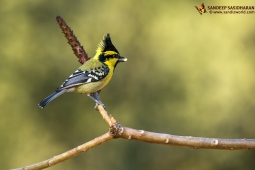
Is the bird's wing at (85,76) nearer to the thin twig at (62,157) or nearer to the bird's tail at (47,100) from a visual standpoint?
the bird's tail at (47,100)

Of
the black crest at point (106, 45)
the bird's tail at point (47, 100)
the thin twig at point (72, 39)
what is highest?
the black crest at point (106, 45)

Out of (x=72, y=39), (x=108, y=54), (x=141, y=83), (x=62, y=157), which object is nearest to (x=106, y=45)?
(x=108, y=54)

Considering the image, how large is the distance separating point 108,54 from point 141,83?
250 centimetres

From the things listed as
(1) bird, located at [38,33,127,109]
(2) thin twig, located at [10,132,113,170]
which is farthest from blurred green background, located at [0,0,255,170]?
(2) thin twig, located at [10,132,113,170]

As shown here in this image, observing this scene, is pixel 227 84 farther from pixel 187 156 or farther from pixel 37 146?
pixel 37 146

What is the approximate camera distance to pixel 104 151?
434 cm

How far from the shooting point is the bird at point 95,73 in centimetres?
179

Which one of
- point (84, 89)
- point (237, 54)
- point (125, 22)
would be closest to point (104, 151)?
point (125, 22)

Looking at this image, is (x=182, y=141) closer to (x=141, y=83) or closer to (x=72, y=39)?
(x=72, y=39)

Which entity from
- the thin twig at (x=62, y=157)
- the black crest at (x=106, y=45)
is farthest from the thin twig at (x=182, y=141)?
the black crest at (x=106, y=45)

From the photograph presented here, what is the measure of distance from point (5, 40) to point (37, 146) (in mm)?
1154

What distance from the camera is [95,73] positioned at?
6.31 feet

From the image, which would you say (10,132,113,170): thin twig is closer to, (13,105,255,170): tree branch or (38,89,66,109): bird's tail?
(13,105,255,170): tree branch

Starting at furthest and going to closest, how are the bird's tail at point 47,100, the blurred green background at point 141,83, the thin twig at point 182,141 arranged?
the blurred green background at point 141,83 → the bird's tail at point 47,100 → the thin twig at point 182,141
